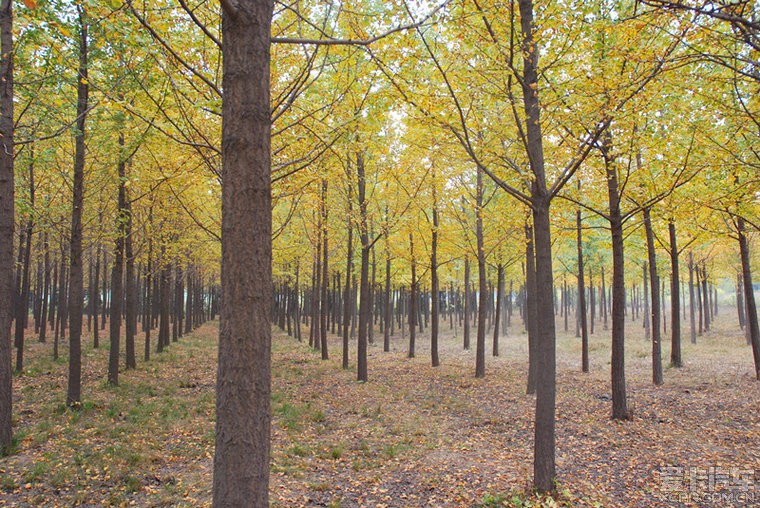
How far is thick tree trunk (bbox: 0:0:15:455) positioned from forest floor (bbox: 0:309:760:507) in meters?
1.03

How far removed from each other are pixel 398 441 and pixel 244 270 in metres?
6.53

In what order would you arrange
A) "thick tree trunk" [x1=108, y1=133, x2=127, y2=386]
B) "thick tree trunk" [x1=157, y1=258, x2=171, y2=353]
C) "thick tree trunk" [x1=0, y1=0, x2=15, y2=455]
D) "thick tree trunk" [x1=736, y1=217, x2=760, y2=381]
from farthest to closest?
"thick tree trunk" [x1=157, y1=258, x2=171, y2=353] → "thick tree trunk" [x1=736, y1=217, x2=760, y2=381] → "thick tree trunk" [x1=108, y1=133, x2=127, y2=386] → "thick tree trunk" [x1=0, y1=0, x2=15, y2=455]

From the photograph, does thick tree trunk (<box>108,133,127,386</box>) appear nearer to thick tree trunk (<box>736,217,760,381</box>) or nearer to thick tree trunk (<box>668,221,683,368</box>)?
thick tree trunk (<box>668,221,683,368</box>)

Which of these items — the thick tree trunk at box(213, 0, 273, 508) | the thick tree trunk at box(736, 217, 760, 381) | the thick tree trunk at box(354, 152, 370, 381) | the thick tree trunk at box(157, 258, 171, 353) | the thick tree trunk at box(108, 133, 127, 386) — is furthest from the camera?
the thick tree trunk at box(157, 258, 171, 353)

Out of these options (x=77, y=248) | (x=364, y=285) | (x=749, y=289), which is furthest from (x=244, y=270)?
(x=749, y=289)

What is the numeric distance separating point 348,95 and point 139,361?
47.8 feet

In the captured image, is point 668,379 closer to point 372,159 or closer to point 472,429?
point 472,429

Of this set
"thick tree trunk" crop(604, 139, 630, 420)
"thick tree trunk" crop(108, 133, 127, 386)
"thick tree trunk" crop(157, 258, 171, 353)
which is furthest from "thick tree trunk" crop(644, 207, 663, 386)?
"thick tree trunk" crop(157, 258, 171, 353)

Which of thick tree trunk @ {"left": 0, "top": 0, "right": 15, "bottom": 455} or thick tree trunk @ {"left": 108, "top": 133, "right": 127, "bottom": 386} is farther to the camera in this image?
thick tree trunk @ {"left": 108, "top": 133, "right": 127, "bottom": 386}

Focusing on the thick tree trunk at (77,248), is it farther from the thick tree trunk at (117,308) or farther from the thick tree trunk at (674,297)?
the thick tree trunk at (674,297)

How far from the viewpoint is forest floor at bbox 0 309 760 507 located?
5961 millimetres

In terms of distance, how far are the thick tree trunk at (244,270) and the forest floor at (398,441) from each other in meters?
3.27

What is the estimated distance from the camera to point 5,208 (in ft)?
21.9

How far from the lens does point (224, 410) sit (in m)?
2.98
